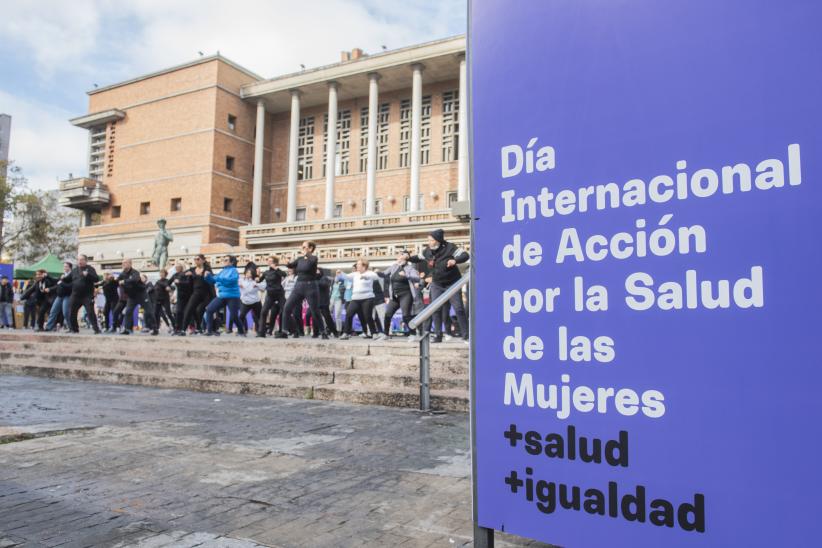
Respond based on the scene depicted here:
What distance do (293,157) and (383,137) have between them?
6408mm

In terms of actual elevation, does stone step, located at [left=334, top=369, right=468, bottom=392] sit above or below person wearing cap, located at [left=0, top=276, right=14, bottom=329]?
below

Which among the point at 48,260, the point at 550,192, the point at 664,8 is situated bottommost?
the point at 550,192

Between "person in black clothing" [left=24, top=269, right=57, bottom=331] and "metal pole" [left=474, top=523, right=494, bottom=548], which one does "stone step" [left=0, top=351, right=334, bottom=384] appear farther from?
"metal pole" [left=474, top=523, right=494, bottom=548]

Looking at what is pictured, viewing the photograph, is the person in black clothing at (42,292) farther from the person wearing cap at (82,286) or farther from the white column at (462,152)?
the white column at (462,152)

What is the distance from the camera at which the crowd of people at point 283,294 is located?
1025cm

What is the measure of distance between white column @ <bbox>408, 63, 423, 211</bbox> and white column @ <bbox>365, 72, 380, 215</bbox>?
2447 millimetres

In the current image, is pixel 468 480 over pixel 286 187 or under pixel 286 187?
under

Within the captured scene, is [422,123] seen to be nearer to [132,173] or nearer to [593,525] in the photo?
[132,173]

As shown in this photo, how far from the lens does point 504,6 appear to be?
1926 millimetres

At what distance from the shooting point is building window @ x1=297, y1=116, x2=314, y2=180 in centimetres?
4231

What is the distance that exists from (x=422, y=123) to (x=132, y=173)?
21.9 m

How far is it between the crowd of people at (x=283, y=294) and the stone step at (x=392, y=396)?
2099 mm

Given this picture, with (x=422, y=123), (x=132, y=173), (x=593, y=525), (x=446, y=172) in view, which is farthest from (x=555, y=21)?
(x=132, y=173)

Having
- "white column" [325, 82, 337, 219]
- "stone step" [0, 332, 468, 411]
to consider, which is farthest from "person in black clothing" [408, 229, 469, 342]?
"white column" [325, 82, 337, 219]
